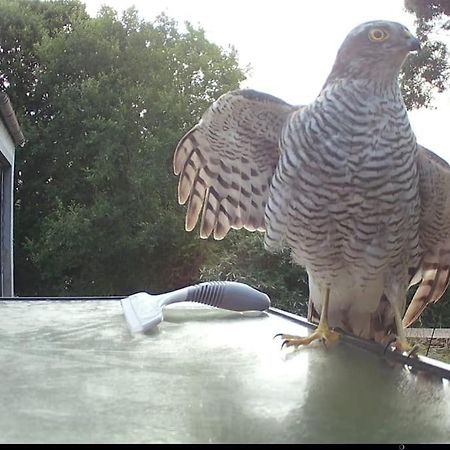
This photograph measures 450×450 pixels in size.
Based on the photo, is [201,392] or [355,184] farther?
[355,184]

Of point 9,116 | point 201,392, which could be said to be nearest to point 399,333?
point 201,392

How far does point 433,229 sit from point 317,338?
60 centimetres

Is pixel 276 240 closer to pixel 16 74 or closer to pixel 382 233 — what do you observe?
pixel 382 233

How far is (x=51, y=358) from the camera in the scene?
93cm

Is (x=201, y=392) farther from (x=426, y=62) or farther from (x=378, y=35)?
(x=426, y=62)

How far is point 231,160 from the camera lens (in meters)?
1.87

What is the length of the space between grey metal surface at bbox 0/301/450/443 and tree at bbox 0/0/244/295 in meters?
4.48

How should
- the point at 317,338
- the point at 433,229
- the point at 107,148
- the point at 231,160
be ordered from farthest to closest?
1. the point at 107,148
2. the point at 231,160
3. the point at 433,229
4. the point at 317,338

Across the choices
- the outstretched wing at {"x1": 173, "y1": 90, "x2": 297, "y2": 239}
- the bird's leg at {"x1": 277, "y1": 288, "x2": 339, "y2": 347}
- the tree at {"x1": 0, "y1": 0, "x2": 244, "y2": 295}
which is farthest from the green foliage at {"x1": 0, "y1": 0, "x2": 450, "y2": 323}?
the bird's leg at {"x1": 277, "y1": 288, "x2": 339, "y2": 347}

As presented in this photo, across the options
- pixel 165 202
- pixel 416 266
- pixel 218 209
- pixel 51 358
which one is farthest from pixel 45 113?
pixel 51 358

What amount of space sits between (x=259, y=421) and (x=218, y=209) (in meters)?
1.36

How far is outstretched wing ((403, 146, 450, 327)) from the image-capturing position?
5.22ft

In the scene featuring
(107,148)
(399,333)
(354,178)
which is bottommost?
(399,333)
